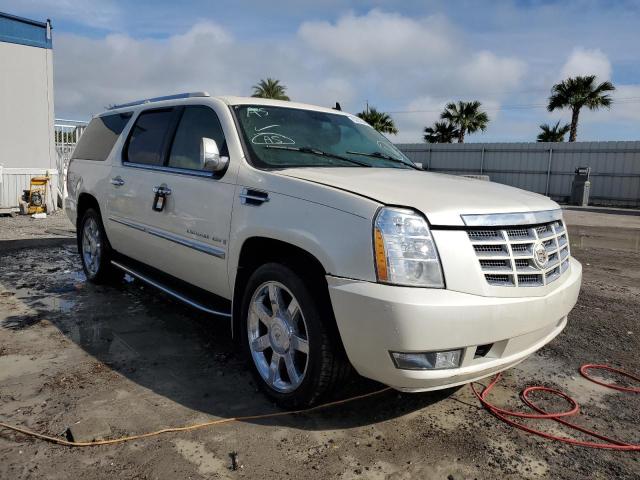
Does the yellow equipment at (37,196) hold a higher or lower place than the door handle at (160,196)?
lower

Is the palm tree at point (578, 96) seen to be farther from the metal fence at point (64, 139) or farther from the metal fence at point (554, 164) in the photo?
the metal fence at point (64, 139)

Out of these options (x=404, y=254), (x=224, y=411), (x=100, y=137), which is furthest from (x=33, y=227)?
(x=404, y=254)

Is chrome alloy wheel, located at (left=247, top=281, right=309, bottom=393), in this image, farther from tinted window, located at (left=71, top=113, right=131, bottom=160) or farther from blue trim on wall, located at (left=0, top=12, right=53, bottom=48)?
blue trim on wall, located at (left=0, top=12, right=53, bottom=48)

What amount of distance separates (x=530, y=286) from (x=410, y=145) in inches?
1085

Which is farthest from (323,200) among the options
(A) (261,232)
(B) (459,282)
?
(B) (459,282)

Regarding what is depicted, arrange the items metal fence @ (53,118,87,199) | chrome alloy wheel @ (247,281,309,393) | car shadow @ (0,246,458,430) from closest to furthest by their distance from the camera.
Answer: chrome alloy wheel @ (247,281,309,393) < car shadow @ (0,246,458,430) < metal fence @ (53,118,87,199)

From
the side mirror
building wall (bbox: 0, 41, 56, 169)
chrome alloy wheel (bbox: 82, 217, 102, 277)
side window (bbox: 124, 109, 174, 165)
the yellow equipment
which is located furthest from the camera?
building wall (bbox: 0, 41, 56, 169)

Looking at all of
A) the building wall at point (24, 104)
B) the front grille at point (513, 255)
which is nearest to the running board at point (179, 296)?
the front grille at point (513, 255)

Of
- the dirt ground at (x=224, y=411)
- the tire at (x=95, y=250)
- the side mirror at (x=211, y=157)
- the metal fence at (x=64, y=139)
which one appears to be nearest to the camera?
the dirt ground at (x=224, y=411)

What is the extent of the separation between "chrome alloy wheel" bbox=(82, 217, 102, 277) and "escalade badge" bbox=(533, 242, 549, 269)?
4355 mm

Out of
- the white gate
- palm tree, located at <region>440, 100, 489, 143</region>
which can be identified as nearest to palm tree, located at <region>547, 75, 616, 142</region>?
palm tree, located at <region>440, 100, 489, 143</region>

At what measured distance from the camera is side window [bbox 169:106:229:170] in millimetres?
3854

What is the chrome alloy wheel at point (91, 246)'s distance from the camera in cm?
569

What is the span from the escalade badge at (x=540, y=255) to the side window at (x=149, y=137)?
9.55 feet
